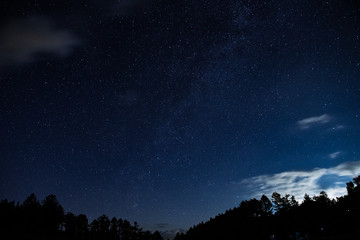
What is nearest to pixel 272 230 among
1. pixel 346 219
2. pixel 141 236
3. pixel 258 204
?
pixel 346 219

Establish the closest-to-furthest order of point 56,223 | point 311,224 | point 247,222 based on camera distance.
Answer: point 311,224 < point 247,222 < point 56,223

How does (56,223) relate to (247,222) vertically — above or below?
above

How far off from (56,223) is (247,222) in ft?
277

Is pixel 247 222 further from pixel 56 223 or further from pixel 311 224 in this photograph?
pixel 56 223

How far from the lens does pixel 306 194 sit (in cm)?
10356

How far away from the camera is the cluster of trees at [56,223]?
67787 millimetres

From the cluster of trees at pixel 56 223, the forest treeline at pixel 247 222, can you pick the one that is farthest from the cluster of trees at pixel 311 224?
the cluster of trees at pixel 56 223

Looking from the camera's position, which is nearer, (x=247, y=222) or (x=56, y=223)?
(x=247, y=222)

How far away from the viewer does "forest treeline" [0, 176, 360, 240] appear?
50000mm

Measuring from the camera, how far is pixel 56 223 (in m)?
97.8

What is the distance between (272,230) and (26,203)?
4053 inches

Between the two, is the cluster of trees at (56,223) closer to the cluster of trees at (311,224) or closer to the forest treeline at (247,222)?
the forest treeline at (247,222)

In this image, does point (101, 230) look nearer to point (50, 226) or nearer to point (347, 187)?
point (50, 226)

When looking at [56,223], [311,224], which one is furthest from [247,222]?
[56,223]
